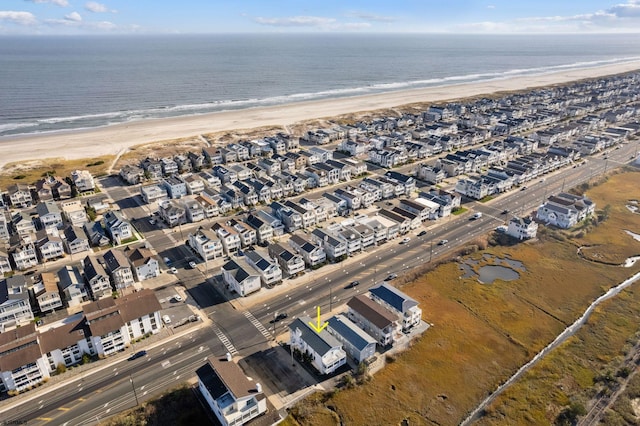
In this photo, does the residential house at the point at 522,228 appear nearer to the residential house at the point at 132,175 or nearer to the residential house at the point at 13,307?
the residential house at the point at 13,307

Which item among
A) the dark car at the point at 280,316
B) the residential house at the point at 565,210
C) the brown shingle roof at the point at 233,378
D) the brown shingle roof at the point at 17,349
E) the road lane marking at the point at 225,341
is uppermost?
the residential house at the point at 565,210

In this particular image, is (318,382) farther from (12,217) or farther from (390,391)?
(12,217)

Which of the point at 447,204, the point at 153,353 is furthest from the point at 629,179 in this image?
the point at 153,353

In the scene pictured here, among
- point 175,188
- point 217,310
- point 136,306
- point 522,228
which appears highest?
point 522,228

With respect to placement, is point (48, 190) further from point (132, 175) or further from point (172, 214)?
point (172, 214)

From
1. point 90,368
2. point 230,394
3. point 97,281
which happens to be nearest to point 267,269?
point 230,394

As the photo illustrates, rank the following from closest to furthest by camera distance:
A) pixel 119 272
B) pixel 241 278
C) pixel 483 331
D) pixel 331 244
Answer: pixel 483 331 < pixel 241 278 < pixel 119 272 < pixel 331 244

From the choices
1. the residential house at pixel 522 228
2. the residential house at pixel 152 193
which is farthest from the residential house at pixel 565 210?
the residential house at pixel 152 193
